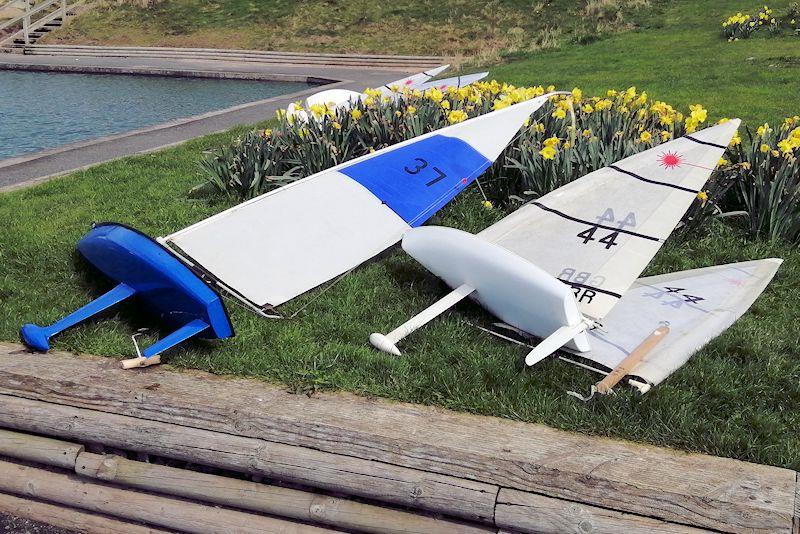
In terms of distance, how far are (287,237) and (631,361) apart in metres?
2.48

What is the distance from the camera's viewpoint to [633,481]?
269 centimetres

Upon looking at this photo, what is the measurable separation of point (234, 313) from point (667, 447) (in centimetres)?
264

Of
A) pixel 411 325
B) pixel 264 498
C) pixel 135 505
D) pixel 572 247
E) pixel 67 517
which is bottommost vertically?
pixel 67 517

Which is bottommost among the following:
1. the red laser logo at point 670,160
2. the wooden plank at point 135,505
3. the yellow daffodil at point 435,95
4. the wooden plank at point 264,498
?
the wooden plank at point 135,505

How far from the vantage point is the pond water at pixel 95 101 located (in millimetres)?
13156

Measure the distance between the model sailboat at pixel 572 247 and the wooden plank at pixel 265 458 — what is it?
807 mm

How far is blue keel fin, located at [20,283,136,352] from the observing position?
3914 millimetres

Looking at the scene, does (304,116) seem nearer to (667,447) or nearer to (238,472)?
(238,472)

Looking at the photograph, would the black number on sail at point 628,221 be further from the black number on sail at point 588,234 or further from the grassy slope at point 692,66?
the grassy slope at point 692,66

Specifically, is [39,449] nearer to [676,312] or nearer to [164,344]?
[164,344]

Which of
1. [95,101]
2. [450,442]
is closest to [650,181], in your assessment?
[450,442]

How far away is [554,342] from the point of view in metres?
3.41

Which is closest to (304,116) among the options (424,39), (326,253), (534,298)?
(326,253)

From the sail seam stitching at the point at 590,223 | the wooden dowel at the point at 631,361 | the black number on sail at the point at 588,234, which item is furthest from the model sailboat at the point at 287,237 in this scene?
the wooden dowel at the point at 631,361
